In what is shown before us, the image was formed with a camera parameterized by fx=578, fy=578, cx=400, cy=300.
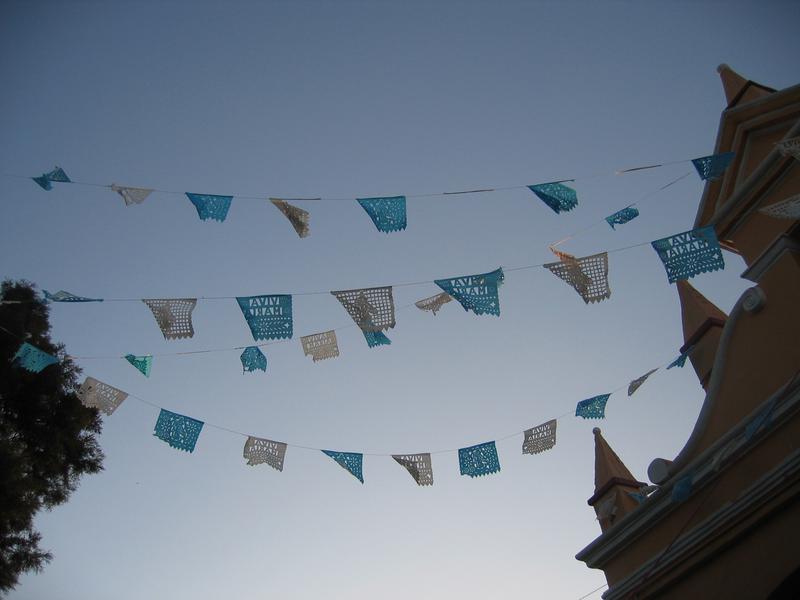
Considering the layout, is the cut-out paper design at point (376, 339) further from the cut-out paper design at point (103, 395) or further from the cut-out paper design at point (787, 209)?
the cut-out paper design at point (787, 209)

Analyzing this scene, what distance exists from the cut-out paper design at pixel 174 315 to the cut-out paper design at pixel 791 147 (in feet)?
21.0

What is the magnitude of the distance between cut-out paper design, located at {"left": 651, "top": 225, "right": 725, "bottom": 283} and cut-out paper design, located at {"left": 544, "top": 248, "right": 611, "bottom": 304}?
1.99 ft

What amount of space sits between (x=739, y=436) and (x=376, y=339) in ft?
12.7

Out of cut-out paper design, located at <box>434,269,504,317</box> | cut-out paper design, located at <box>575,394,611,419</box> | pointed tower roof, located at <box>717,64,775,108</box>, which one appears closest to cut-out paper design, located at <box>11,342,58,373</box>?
cut-out paper design, located at <box>434,269,504,317</box>

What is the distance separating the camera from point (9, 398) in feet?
30.0

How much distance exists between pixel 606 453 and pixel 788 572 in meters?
2.87

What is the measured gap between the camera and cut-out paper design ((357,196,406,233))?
6.52 metres

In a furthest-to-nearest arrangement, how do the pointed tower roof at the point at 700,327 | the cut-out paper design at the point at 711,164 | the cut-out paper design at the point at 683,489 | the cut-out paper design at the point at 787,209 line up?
the pointed tower roof at the point at 700,327, the cut-out paper design at the point at 711,164, the cut-out paper design at the point at 683,489, the cut-out paper design at the point at 787,209

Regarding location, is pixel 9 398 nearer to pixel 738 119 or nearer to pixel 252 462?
pixel 252 462

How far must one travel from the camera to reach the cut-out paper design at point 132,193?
6918mm

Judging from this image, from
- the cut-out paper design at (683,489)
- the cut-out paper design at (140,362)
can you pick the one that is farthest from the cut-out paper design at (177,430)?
the cut-out paper design at (683,489)

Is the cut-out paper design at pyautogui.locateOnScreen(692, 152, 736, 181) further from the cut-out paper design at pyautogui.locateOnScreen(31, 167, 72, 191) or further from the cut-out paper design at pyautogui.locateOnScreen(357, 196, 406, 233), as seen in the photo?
the cut-out paper design at pyautogui.locateOnScreen(31, 167, 72, 191)

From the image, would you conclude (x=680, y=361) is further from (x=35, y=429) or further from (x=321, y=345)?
(x=35, y=429)

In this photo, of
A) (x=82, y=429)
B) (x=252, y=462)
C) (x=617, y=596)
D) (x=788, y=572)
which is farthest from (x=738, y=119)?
(x=82, y=429)
